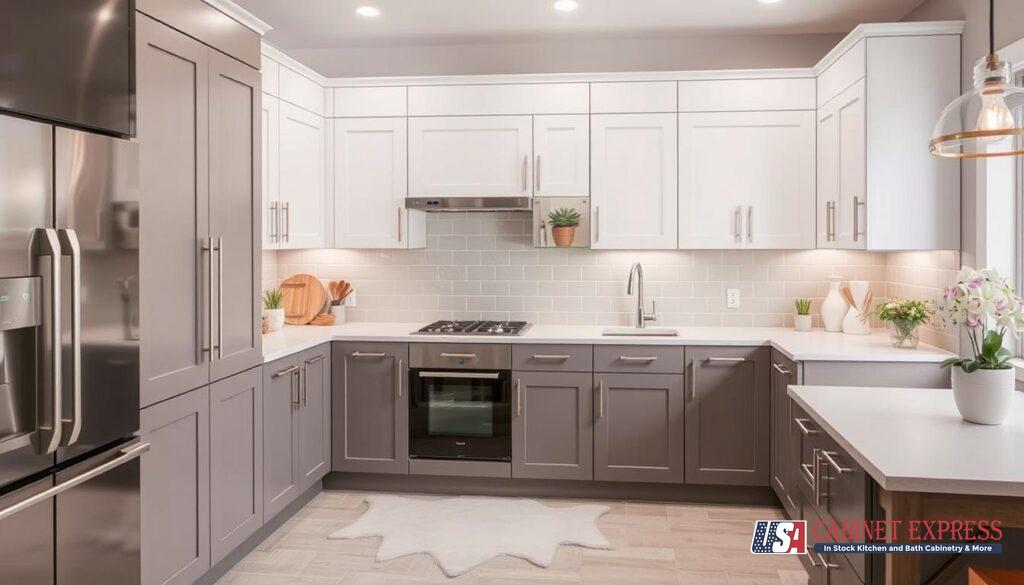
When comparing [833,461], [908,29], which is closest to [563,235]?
[908,29]

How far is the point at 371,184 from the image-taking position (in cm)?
452

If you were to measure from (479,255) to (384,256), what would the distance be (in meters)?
0.62

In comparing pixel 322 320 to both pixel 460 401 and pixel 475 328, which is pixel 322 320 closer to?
pixel 475 328

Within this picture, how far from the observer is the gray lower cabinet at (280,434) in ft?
11.2

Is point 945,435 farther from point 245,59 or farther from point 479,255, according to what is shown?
point 479,255

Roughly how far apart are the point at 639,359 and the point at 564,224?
904mm

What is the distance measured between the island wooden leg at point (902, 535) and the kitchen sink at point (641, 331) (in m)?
2.53

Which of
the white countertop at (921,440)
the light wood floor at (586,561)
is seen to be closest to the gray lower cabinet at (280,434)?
the light wood floor at (586,561)

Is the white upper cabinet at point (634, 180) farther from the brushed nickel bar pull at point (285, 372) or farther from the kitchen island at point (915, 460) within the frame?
the kitchen island at point (915, 460)

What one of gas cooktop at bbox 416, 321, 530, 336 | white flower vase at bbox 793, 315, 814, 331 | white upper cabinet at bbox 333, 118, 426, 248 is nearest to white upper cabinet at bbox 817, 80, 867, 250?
white flower vase at bbox 793, 315, 814, 331

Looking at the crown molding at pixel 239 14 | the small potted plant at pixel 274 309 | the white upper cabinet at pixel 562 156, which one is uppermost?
the crown molding at pixel 239 14

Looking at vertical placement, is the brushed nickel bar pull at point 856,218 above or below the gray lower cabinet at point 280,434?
above

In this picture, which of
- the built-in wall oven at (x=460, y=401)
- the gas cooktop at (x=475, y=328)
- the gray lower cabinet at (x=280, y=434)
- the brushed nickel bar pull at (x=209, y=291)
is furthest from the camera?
the gas cooktop at (x=475, y=328)

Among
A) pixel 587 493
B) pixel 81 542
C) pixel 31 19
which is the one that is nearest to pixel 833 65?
pixel 587 493
